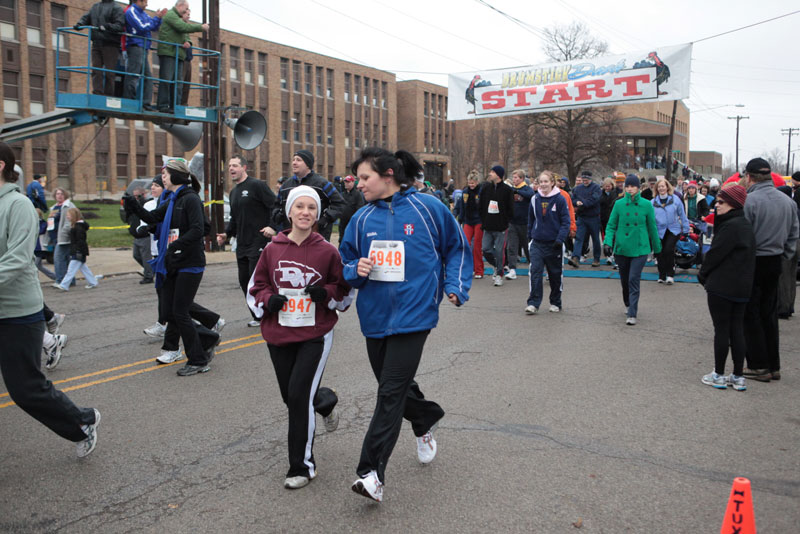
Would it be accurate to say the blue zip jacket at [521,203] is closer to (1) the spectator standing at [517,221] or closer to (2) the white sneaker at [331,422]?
(1) the spectator standing at [517,221]

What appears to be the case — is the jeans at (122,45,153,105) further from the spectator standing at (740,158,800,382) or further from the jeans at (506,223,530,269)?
the spectator standing at (740,158,800,382)

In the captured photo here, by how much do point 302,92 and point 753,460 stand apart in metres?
58.0

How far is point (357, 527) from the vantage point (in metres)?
3.39

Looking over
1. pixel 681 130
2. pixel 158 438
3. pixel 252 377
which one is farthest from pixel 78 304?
pixel 681 130

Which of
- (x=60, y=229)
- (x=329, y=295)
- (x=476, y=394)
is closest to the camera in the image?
(x=329, y=295)

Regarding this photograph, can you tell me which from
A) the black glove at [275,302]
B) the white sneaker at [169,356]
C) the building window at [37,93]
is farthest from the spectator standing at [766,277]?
the building window at [37,93]

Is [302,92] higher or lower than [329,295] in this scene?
higher

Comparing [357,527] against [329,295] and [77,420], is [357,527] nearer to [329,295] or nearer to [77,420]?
[329,295]

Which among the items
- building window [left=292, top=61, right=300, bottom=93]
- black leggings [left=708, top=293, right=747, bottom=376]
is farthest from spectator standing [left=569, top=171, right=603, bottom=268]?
building window [left=292, top=61, right=300, bottom=93]

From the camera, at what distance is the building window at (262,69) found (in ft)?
180

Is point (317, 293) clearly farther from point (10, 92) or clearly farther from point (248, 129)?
point (10, 92)

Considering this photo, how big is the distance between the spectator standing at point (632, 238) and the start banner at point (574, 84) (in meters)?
8.98

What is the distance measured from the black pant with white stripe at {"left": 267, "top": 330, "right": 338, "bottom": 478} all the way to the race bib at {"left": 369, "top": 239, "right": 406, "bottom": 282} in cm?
57

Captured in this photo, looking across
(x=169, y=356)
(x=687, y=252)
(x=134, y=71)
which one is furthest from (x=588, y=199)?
(x=169, y=356)
